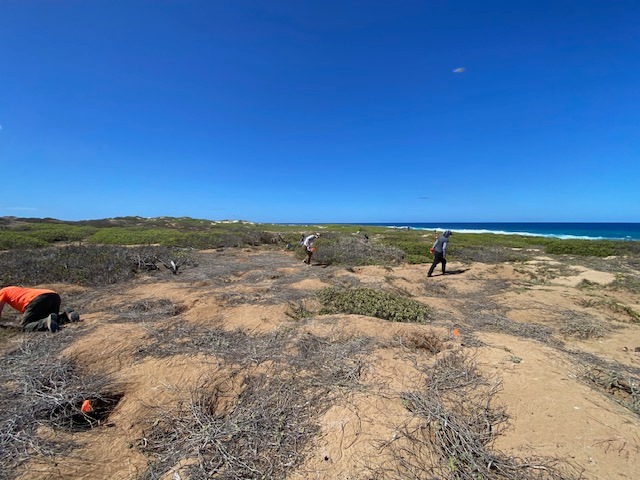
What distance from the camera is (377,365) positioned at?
4539 millimetres

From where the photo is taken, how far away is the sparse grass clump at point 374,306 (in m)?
7.05

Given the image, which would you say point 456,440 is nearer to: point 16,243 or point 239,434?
point 239,434

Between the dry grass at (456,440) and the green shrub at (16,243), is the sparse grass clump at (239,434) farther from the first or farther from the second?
the green shrub at (16,243)

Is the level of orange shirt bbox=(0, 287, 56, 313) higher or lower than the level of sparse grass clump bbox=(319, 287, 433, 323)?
higher

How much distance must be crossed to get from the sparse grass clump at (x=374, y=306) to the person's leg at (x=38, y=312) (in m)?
6.05

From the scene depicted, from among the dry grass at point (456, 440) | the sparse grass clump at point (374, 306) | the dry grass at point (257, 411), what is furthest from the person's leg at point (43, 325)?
the dry grass at point (456, 440)

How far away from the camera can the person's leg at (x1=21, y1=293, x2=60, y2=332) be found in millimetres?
6246

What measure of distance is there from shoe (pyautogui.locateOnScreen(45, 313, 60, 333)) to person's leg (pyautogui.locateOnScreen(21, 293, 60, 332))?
0.11 m

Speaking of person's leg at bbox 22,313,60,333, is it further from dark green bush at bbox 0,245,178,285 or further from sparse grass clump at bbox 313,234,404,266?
sparse grass clump at bbox 313,234,404,266

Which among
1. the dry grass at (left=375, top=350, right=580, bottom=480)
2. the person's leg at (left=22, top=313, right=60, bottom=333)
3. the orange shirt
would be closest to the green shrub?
the orange shirt

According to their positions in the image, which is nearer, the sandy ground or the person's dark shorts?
the sandy ground

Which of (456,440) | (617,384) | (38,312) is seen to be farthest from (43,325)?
(617,384)

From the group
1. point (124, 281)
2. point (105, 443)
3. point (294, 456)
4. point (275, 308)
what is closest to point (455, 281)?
point (275, 308)

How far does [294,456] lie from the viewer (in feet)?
10.1
